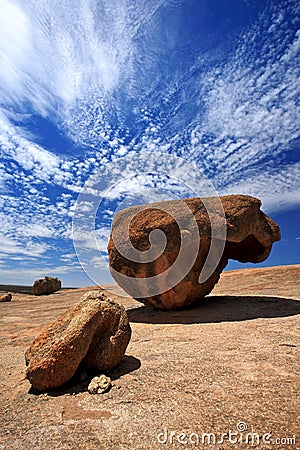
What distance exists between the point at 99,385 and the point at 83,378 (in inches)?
21.3

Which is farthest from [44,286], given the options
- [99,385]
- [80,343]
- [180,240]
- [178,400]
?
[178,400]

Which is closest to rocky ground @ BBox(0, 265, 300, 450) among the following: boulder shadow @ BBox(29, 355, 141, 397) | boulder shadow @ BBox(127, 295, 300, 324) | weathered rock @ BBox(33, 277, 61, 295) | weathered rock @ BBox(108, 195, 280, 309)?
boulder shadow @ BBox(29, 355, 141, 397)

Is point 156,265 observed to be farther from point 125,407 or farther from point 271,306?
point 125,407

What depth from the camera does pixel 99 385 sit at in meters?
3.86

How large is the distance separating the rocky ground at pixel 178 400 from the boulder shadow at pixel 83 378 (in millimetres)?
27

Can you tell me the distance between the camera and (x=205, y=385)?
3717mm

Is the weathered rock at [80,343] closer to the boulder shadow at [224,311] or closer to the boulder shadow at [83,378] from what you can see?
the boulder shadow at [83,378]

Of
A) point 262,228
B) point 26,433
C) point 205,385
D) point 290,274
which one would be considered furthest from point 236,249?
point 26,433

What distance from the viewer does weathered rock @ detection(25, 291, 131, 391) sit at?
3975 millimetres

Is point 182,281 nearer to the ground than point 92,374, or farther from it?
farther from it

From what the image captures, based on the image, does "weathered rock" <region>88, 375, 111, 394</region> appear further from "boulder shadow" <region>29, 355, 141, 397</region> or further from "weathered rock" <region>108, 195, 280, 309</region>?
"weathered rock" <region>108, 195, 280, 309</region>

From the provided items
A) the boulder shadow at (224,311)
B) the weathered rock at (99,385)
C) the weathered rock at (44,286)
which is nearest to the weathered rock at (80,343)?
the weathered rock at (99,385)

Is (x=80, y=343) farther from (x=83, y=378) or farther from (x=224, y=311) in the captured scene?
(x=224, y=311)

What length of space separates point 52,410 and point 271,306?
24.4ft
